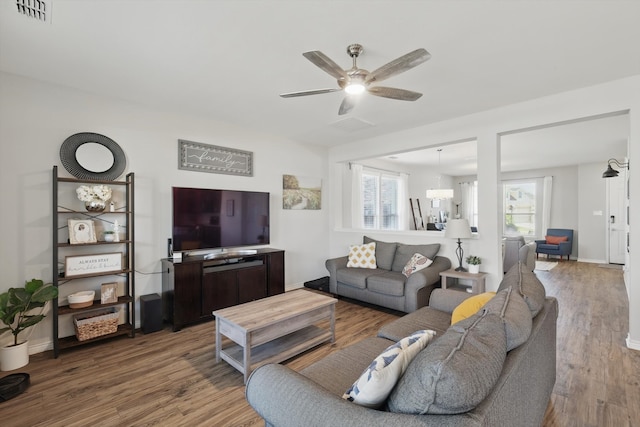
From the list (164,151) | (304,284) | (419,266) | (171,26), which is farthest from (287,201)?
(171,26)

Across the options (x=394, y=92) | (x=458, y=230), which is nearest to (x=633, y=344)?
(x=458, y=230)

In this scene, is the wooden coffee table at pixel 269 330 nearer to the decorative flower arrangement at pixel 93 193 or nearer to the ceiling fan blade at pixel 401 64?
the decorative flower arrangement at pixel 93 193

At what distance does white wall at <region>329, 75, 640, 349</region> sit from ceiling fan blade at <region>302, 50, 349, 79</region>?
235cm

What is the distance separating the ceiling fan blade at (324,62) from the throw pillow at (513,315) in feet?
5.57

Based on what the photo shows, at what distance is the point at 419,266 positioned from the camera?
3.80m

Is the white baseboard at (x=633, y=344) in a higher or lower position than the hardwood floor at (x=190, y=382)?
higher

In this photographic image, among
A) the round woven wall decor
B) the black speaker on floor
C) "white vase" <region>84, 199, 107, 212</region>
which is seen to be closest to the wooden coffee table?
the black speaker on floor

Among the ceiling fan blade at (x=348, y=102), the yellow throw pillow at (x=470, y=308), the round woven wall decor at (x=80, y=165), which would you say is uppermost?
the ceiling fan blade at (x=348, y=102)

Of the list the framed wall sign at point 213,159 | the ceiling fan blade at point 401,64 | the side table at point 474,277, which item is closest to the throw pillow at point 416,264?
the side table at point 474,277

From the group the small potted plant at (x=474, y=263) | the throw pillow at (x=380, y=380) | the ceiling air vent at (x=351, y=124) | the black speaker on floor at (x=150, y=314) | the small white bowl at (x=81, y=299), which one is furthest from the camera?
the ceiling air vent at (x=351, y=124)

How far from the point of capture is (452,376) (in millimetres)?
839

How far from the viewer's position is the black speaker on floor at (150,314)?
3.17 meters

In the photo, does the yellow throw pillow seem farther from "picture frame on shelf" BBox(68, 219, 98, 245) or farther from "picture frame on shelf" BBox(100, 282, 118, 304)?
"picture frame on shelf" BBox(68, 219, 98, 245)

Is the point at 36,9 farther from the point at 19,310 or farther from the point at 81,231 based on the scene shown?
the point at 19,310
